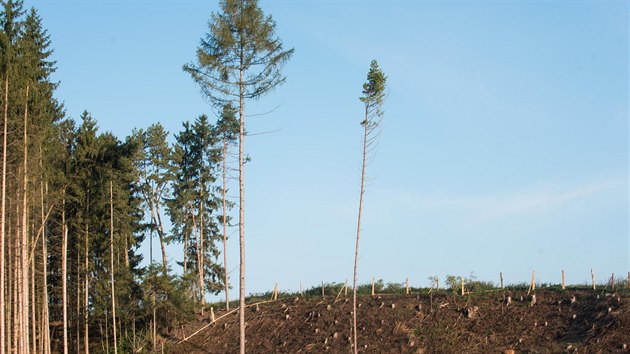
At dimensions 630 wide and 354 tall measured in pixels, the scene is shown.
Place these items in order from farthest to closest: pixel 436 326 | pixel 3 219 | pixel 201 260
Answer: pixel 201 260, pixel 436 326, pixel 3 219

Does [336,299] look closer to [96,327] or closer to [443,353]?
[443,353]

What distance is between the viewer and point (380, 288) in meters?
47.2

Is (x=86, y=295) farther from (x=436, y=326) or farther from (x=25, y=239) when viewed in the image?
(x=436, y=326)

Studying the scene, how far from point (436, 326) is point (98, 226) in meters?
21.0

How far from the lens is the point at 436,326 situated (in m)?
38.5

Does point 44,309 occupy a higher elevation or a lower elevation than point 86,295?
lower

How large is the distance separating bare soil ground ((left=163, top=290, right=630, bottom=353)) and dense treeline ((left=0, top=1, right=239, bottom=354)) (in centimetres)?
378

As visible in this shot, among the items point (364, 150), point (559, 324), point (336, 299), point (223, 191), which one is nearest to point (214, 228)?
point (223, 191)

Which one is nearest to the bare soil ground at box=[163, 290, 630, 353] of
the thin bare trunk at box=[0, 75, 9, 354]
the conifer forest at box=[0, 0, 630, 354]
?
the conifer forest at box=[0, 0, 630, 354]

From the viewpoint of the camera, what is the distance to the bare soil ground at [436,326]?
113ft

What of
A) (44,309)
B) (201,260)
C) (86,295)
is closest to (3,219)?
(44,309)

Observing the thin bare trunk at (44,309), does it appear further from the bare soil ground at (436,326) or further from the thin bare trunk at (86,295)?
the bare soil ground at (436,326)

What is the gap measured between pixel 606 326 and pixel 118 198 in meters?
27.2

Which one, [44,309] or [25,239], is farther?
[44,309]
